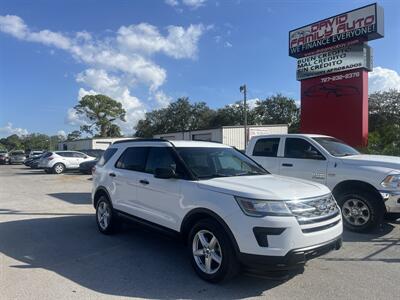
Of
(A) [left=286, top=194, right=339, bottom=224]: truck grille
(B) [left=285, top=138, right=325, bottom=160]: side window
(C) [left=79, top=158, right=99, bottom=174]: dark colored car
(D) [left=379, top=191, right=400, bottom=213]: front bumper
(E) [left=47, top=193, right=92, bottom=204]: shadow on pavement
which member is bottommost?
(E) [left=47, top=193, right=92, bottom=204]: shadow on pavement

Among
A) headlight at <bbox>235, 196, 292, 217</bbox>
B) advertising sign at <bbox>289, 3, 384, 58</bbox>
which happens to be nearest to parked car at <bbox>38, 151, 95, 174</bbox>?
advertising sign at <bbox>289, 3, 384, 58</bbox>

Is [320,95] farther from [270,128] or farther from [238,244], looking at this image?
[270,128]

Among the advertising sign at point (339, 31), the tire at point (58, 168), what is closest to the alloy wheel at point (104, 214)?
the advertising sign at point (339, 31)

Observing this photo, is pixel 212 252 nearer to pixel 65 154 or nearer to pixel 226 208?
pixel 226 208

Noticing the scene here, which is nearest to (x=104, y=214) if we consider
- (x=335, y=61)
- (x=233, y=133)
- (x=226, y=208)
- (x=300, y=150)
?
(x=226, y=208)

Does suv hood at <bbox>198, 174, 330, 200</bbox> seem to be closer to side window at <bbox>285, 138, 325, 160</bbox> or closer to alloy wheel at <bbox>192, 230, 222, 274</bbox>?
alloy wheel at <bbox>192, 230, 222, 274</bbox>

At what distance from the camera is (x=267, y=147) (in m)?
9.23

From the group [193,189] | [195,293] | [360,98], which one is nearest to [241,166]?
[193,189]

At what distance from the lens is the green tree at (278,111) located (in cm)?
7238

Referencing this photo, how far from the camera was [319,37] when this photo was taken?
17.9 meters

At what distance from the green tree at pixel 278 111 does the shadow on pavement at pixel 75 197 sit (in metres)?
61.3

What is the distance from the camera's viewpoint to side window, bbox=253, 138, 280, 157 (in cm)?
905

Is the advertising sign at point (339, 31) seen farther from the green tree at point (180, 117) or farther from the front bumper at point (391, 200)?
the green tree at point (180, 117)

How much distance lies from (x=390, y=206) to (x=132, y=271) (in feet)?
15.6
